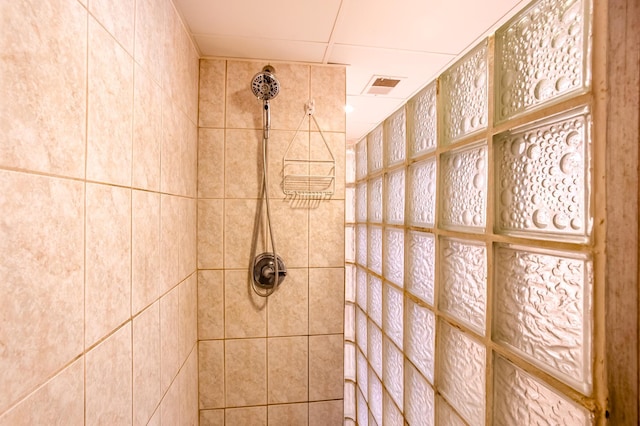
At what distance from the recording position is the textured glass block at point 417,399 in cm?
84

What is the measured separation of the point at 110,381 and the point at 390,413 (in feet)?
3.20

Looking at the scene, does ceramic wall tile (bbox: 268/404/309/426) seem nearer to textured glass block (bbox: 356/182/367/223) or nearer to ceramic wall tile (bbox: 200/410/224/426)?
ceramic wall tile (bbox: 200/410/224/426)

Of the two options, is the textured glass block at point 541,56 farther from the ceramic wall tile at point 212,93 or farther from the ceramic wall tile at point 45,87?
the ceramic wall tile at point 212,93

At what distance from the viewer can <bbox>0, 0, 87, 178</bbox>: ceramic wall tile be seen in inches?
14.7

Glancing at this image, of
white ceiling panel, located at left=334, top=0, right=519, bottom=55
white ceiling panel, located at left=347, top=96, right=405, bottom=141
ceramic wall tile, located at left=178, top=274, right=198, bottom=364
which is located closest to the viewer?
white ceiling panel, located at left=334, top=0, right=519, bottom=55

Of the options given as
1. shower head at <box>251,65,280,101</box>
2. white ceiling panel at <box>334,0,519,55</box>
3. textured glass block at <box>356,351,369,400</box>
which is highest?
white ceiling panel at <box>334,0,519,55</box>

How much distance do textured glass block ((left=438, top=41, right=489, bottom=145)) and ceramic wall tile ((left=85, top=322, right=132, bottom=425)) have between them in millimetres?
954

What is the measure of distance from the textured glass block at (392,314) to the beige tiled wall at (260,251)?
10.7 inches

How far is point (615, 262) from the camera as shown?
1.34ft

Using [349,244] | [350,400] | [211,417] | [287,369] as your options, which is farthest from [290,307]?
[350,400]

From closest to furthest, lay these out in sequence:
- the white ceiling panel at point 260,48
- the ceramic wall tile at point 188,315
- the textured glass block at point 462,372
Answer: the textured glass block at point 462,372 < the ceramic wall tile at point 188,315 < the white ceiling panel at point 260,48

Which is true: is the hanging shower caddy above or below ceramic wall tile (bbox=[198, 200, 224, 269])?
above

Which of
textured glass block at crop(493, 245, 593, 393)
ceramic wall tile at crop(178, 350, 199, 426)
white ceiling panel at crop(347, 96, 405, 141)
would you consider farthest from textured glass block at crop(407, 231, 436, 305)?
white ceiling panel at crop(347, 96, 405, 141)

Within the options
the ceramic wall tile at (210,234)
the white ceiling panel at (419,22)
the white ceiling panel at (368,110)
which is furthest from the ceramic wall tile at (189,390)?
the white ceiling panel at (368,110)
